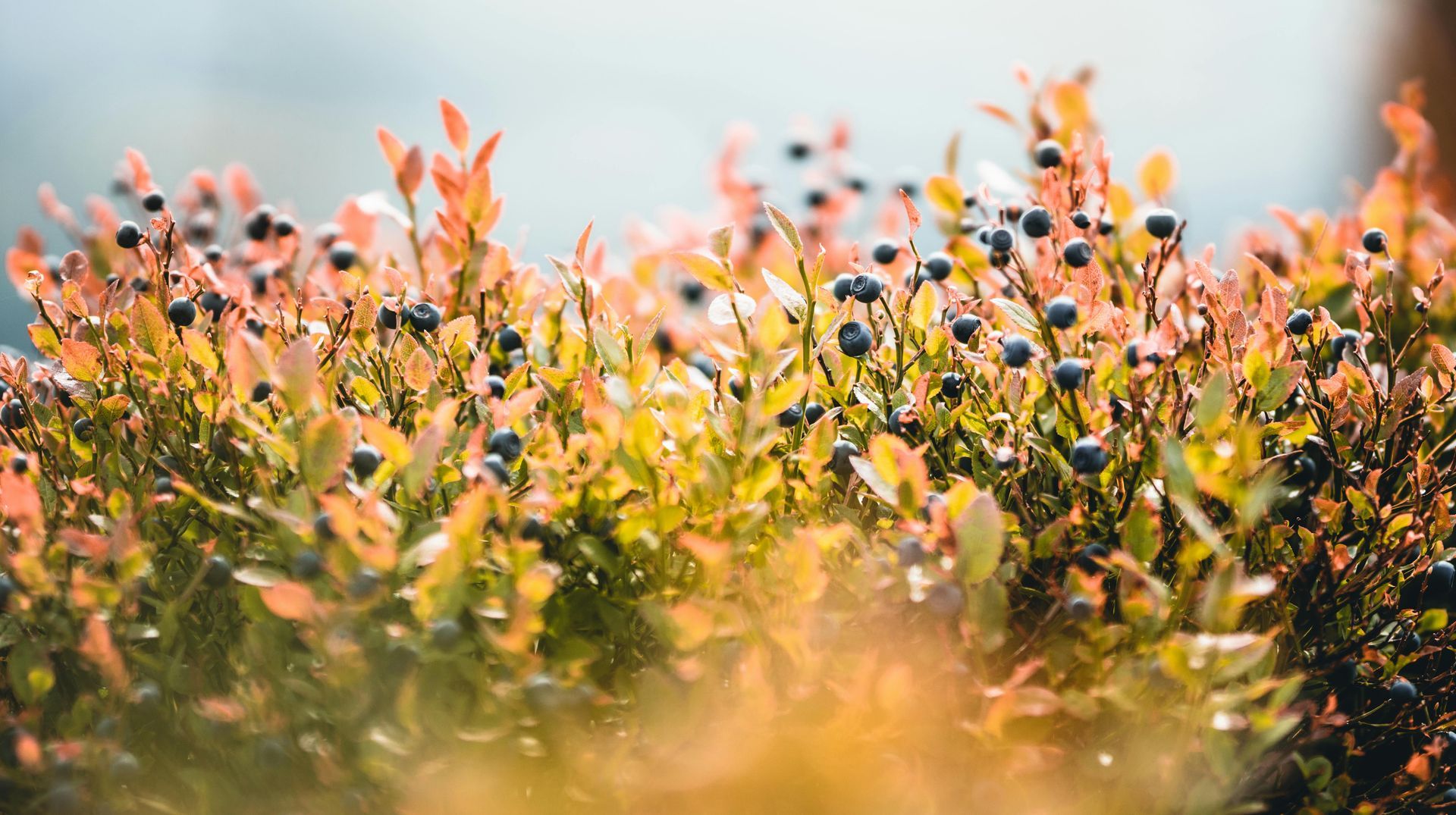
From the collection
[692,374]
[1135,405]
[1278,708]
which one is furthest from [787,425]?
[1278,708]

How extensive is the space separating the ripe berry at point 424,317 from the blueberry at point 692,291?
1052 millimetres

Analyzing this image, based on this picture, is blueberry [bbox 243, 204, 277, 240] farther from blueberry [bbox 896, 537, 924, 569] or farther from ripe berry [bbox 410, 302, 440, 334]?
blueberry [bbox 896, 537, 924, 569]

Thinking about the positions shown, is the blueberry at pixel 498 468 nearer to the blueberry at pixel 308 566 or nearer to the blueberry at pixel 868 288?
the blueberry at pixel 308 566

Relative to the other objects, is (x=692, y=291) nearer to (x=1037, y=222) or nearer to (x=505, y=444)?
(x=1037, y=222)

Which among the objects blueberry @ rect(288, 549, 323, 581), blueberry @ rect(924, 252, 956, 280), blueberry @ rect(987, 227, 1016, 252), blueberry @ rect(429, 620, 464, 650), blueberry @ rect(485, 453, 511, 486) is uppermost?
blueberry @ rect(924, 252, 956, 280)

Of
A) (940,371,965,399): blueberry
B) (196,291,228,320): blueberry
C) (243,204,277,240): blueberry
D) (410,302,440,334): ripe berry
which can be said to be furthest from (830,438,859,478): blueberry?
(243,204,277,240): blueberry

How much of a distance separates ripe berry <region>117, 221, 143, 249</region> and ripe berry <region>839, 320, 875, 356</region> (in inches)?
33.5

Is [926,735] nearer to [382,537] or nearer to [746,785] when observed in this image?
[746,785]

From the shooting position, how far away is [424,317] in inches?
44.4

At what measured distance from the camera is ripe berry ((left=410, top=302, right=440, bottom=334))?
1124 millimetres

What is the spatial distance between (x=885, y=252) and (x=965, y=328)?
1.07ft

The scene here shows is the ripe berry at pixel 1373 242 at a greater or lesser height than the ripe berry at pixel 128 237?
greater

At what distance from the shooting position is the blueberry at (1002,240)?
1.18 m

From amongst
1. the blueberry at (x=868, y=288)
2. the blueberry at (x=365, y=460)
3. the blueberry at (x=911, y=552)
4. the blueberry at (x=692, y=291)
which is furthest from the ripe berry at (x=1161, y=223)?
the blueberry at (x=692, y=291)
